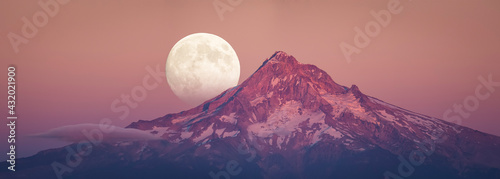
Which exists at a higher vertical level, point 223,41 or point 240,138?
point 223,41

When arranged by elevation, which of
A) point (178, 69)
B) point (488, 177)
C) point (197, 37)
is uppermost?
point (197, 37)

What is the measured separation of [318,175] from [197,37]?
308 ft

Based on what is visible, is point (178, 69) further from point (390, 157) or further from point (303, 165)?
point (390, 157)

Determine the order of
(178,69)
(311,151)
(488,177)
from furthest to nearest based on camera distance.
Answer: (311,151) → (488,177) → (178,69)

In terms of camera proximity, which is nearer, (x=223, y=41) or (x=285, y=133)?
(x=223, y=41)

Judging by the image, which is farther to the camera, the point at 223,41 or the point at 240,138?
the point at 240,138

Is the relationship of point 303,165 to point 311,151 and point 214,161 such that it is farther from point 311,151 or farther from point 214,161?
point 214,161

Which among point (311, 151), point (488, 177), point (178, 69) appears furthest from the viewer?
point (311, 151)

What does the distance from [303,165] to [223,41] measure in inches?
3613

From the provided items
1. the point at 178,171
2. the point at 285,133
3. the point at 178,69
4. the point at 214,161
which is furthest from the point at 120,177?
the point at 178,69

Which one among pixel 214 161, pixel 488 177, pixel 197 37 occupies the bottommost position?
pixel 488 177

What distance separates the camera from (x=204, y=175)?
610 feet

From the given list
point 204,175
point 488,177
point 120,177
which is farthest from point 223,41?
point 488,177

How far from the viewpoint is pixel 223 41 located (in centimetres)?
11069
